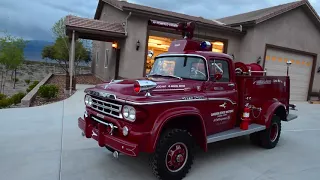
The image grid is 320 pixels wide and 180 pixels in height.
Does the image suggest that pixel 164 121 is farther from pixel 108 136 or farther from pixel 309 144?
pixel 309 144

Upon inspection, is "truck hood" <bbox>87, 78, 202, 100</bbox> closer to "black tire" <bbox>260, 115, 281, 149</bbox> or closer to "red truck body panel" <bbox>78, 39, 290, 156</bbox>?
"red truck body panel" <bbox>78, 39, 290, 156</bbox>

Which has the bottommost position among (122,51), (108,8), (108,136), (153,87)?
(108,136)

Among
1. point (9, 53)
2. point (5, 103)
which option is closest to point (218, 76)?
point (5, 103)

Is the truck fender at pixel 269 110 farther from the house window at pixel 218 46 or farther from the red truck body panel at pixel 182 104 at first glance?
the house window at pixel 218 46

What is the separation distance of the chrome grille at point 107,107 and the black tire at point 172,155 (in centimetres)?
74

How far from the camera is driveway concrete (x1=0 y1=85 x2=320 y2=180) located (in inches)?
150

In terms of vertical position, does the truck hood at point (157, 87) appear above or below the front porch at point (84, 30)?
below

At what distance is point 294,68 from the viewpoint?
50.4 feet

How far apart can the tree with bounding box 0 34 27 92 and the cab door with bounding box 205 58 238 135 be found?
61.2 ft

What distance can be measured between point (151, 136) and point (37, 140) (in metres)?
3.09

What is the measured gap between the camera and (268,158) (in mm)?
4883

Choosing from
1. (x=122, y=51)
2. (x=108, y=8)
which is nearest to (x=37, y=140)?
(x=122, y=51)

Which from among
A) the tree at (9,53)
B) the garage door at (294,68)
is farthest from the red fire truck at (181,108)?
the tree at (9,53)

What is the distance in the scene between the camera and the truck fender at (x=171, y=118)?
322 centimetres
